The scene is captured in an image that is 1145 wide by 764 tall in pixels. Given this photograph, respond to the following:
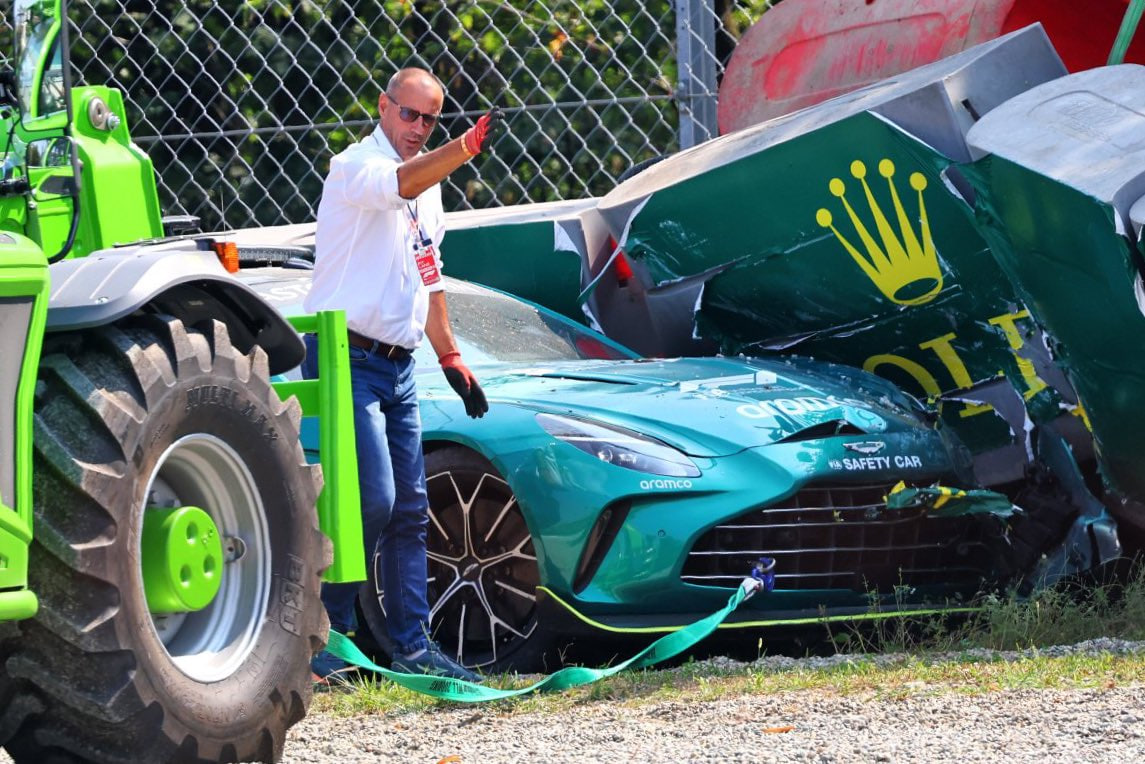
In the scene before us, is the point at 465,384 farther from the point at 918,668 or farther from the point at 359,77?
the point at 359,77

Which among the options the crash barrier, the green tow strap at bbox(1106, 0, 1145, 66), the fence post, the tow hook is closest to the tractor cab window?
the crash barrier

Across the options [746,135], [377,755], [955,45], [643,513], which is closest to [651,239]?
[746,135]

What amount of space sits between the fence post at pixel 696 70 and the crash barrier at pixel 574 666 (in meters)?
3.78

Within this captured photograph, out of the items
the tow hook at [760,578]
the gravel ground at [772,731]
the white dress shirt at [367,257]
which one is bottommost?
the tow hook at [760,578]

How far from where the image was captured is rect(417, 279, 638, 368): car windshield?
22.1ft

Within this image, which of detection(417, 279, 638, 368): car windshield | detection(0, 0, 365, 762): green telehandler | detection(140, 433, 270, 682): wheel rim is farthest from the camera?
detection(417, 279, 638, 368): car windshield

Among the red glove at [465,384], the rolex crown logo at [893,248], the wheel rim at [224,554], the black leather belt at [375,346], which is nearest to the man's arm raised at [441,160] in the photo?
the black leather belt at [375,346]

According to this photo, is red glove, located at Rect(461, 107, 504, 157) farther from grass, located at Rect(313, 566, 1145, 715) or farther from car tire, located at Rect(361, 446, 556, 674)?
grass, located at Rect(313, 566, 1145, 715)

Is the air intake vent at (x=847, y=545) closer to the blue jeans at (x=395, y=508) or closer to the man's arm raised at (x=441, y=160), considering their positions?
the blue jeans at (x=395, y=508)

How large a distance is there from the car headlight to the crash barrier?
0.38 m

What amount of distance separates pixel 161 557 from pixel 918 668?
7.42ft

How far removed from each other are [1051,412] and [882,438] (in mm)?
922

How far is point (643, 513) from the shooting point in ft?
18.0

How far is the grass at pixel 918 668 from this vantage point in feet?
→ 15.3
